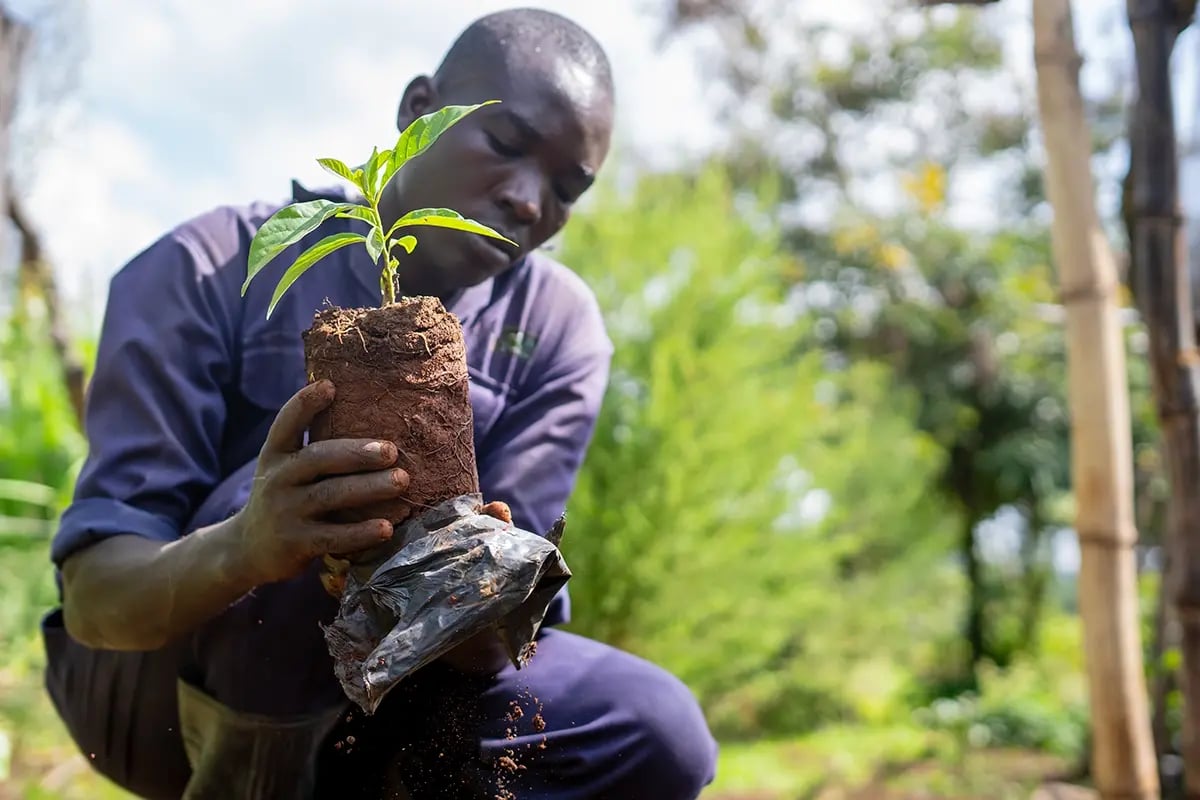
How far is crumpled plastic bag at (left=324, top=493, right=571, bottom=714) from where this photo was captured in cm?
101

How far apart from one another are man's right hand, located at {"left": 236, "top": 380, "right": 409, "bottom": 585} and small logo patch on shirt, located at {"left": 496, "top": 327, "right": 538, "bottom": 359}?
533 mm

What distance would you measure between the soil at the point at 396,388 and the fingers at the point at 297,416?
0.06ft

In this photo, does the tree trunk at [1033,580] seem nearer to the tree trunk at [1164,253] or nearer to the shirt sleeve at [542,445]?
the tree trunk at [1164,253]

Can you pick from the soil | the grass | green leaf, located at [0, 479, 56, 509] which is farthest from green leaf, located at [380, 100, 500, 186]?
green leaf, located at [0, 479, 56, 509]

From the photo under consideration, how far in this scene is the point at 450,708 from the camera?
4.42 ft

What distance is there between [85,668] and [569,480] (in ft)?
2.45

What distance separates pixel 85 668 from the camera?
1.58 m

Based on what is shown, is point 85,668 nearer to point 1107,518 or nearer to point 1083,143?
point 1107,518

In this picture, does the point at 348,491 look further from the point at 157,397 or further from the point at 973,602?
the point at 973,602

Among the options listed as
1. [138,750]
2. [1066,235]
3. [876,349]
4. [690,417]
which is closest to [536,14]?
[138,750]

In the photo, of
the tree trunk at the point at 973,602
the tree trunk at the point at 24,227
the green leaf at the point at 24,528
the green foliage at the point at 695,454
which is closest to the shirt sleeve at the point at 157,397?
the tree trunk at the point at 24,227

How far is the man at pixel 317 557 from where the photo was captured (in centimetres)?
134

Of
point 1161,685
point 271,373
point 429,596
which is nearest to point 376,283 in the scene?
point 271,373

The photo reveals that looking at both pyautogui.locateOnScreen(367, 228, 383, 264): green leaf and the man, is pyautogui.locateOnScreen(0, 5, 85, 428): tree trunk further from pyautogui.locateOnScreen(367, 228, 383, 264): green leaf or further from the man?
pyautogui.locateOnScreen(367, 228, 383, 264): green leaf
